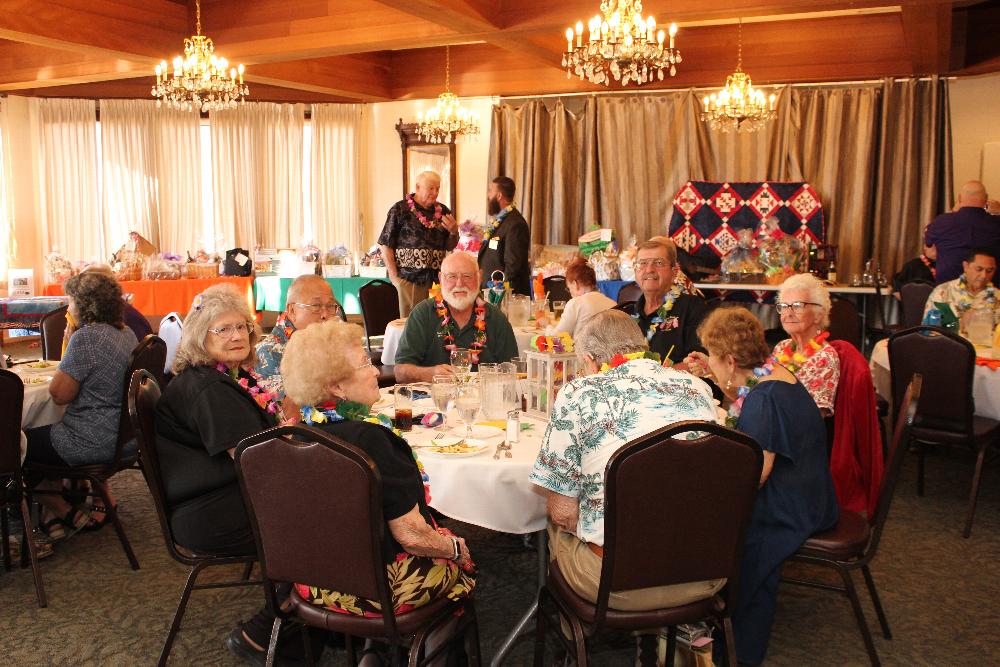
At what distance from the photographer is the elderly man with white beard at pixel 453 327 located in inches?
175

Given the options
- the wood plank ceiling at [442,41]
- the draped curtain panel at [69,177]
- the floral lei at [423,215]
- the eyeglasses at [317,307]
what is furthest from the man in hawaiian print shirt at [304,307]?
the draped curtain panel at [69,177]

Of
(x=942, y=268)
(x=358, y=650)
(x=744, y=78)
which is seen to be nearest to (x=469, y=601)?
(x=358, y=650)

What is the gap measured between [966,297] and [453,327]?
3.29m

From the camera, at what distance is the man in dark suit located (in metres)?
7.32

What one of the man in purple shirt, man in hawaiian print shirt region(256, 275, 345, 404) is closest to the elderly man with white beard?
man in hawaiian print shirt region(256, 275, 345, 404)

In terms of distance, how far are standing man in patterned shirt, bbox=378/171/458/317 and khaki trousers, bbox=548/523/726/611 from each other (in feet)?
16.2

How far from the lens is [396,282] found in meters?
7.37

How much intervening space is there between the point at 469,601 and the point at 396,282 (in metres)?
5.07

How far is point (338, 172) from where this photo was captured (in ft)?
37.6

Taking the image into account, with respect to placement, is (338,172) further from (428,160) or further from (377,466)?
(377,466)

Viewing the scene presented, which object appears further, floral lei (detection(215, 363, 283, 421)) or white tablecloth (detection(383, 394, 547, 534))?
floral lei (detection(215, 363, 283, 421))

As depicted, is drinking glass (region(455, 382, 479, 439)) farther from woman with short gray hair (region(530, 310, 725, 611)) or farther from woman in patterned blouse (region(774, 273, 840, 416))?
woman in patterned blouse (region(774, 273, 840, 416))

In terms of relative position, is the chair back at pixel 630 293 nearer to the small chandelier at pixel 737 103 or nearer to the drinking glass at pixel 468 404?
the small chandelier at pixel 737 103

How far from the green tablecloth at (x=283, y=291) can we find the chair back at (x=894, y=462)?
711 cm
